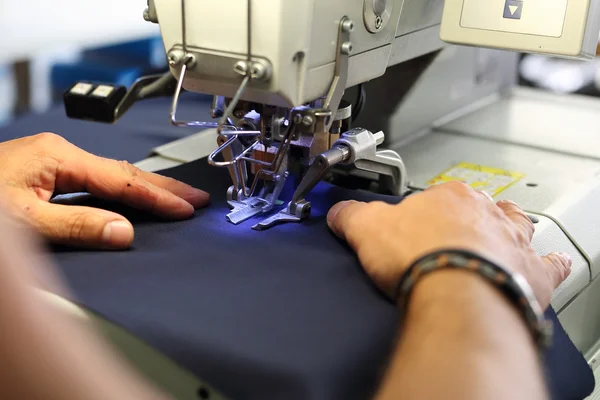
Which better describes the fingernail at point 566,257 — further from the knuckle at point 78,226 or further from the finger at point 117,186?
the knuckle at point 78,226

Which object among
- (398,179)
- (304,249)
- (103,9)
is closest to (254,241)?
(304,249)

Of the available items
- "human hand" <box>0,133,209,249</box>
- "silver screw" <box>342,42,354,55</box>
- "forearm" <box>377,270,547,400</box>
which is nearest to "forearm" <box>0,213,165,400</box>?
"forearm" <box>377,270,547,400</box>

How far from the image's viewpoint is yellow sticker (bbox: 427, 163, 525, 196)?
1.61 m

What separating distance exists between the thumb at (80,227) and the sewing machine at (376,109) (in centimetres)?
20

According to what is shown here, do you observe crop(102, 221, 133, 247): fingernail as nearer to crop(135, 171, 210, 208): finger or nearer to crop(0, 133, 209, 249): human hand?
crop(0, 133, 209, 249): human hand

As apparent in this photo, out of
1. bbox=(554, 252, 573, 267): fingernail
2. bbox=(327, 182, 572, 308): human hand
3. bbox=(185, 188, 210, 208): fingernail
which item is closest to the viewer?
bbox=(327, 182, 572, 308): human hand

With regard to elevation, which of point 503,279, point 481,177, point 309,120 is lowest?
point 481,177

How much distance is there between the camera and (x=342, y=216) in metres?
1.25

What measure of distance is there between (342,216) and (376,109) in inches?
21.5

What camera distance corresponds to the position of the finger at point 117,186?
1283 millimetres

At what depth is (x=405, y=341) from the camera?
932 millimetres

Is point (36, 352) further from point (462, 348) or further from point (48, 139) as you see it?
point (48, 139)

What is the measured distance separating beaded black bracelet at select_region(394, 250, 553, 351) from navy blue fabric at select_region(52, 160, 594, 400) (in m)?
0.11

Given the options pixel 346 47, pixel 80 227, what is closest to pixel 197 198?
pixel 80 227
